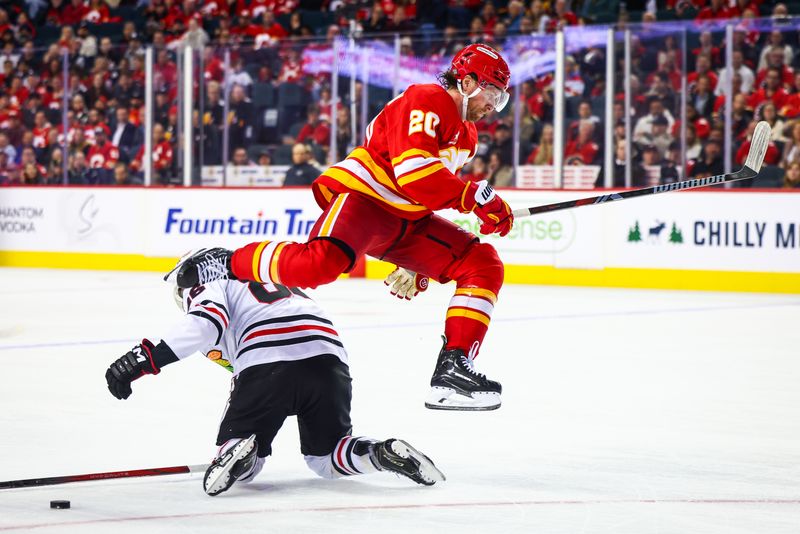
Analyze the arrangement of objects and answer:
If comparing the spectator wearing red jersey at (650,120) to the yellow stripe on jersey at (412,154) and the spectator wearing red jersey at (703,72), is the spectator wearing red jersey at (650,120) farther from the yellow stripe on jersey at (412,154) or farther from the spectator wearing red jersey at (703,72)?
the yellow stripe on jersey at (412,154)

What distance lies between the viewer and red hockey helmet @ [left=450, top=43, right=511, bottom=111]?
4426mm

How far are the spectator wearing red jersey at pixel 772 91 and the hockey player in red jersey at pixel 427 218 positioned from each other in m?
6.46

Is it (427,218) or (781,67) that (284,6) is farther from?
(427,218)

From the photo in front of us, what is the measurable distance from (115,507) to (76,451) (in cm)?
82

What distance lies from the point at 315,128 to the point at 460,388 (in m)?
8.09

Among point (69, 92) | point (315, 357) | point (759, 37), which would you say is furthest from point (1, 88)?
point (315, 357)

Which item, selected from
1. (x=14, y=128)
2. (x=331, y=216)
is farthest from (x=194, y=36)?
(x=331, y=216)

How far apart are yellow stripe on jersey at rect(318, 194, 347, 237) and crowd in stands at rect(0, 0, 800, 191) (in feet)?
22.1

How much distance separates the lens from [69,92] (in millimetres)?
13148

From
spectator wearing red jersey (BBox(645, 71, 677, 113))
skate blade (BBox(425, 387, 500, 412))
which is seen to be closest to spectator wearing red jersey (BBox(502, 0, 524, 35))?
spectator wearing red jersey (BBox(645, 71, 677, 113))

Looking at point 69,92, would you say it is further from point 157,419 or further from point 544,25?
point 157,419

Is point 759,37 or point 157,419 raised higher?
point 759,37

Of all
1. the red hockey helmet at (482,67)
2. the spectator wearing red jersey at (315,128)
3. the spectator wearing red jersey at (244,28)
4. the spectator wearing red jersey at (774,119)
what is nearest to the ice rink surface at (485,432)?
the red hockey helmet at (482,67)

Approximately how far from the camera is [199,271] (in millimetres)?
3996
